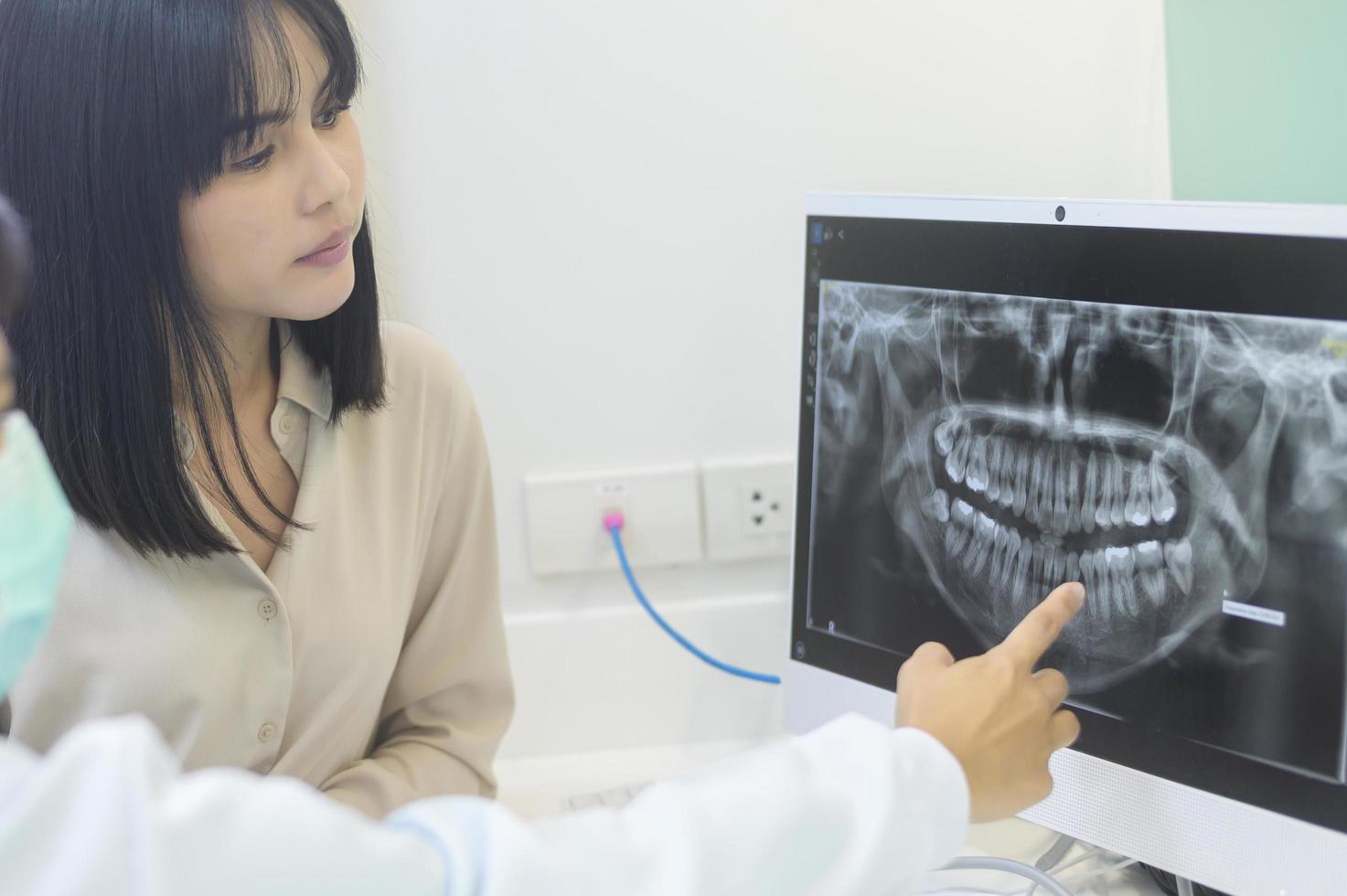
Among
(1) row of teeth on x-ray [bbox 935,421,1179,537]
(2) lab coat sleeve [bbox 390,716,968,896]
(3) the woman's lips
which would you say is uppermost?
(3) the woman's lips

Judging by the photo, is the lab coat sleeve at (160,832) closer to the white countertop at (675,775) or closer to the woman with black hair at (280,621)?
the woman with black hair at (280,621)

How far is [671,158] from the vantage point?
117 cm

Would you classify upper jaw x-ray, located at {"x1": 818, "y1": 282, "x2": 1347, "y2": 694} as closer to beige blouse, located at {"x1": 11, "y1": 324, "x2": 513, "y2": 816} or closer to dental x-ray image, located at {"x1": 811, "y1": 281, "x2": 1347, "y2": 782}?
dental x-ray image, located at {"x1": 811, "y1": 281, "x2": 1347, "y2": 782}

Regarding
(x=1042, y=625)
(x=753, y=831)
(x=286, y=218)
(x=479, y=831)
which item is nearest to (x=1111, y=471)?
(x=1042, y=625)

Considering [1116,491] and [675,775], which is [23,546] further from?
[675,775]

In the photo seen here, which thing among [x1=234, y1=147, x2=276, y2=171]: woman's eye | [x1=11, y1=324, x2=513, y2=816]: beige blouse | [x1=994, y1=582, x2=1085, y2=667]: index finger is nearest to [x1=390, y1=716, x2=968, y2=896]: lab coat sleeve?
[x1=994, y1=582, x2=1085, y2=667]: index finger

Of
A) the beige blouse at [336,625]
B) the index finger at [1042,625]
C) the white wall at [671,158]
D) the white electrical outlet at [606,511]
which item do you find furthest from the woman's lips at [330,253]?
the index finger at [1042,625]

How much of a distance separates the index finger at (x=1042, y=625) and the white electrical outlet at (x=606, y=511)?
0.54 meters

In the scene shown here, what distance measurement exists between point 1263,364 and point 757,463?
0.61 meters

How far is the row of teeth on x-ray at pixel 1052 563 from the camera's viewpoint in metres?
0.76

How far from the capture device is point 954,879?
0.97 m

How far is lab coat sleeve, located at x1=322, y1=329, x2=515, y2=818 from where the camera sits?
105cm

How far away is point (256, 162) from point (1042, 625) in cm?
60

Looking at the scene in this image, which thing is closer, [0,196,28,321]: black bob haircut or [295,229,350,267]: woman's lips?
[0,196,28,321]: black bob haircut
